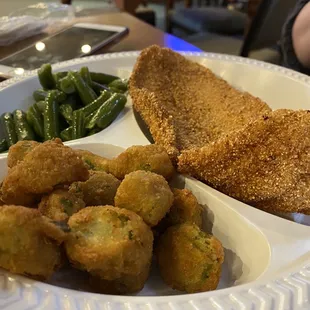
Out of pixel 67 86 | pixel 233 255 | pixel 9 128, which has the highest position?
pixel 67 86

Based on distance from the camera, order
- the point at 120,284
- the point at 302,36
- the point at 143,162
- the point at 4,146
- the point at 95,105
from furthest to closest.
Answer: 1. the point at 302,36
2. the point at 95,105
3. the point at 4,146
4. the point at 143,162
5. the point at 120,284

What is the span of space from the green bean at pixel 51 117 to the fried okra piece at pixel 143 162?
450 millimetres

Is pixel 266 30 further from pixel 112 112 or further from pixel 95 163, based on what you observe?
pixel 95 163

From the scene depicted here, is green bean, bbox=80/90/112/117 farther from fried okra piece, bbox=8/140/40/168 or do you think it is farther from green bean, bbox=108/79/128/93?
fried okra piece, bbox=8/140/40/168

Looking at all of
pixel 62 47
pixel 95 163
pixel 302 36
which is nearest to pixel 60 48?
pixel 62 47

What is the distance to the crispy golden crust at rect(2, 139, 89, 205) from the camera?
110 cm

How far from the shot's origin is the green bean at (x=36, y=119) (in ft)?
5.62

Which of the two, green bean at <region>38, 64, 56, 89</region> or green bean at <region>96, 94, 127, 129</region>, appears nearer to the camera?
green bean at <region>96, 94, 127, 129</region>

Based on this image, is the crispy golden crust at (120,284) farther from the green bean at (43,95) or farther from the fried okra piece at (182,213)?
the green bean at (43,95)

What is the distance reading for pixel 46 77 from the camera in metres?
1.90

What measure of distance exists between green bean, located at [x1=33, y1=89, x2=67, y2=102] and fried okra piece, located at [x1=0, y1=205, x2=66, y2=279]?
3.19 ft

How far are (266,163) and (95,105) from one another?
84 centimetres

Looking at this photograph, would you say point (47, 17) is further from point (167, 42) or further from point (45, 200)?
point (45, 200)

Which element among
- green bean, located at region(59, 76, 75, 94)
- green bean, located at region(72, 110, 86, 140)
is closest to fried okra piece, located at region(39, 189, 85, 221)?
green bean, located at region(72, 110, 86, 140)
